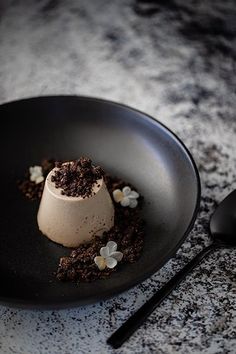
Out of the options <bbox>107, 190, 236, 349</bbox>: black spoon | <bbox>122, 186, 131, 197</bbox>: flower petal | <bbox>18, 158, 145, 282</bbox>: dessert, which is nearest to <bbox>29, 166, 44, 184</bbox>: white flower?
<bbox>18, 158, 145, 282</bbox>: dessert

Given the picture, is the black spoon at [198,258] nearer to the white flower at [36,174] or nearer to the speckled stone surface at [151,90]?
the speckled stone surface at [151,90]

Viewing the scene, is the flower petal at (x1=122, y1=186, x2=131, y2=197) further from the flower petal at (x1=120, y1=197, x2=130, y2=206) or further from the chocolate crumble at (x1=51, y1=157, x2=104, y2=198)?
the chocolate crumble at (x1=51, y1=157, x2=104, y2=198)

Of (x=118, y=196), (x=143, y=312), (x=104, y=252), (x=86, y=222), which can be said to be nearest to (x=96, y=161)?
(x=118, y=196)

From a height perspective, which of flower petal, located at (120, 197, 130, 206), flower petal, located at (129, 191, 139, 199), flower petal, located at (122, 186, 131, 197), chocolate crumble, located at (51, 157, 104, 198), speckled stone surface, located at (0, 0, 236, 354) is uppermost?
chocolate crumble, located at (51, 157, 104, 198)

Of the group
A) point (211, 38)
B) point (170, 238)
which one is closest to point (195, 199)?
point (170, 238)

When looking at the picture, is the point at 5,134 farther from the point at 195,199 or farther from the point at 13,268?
the point at 195,199

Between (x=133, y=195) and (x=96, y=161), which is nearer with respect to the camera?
(x=133, y=195)

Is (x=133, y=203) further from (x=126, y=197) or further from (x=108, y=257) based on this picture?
(x=108, y=257)
